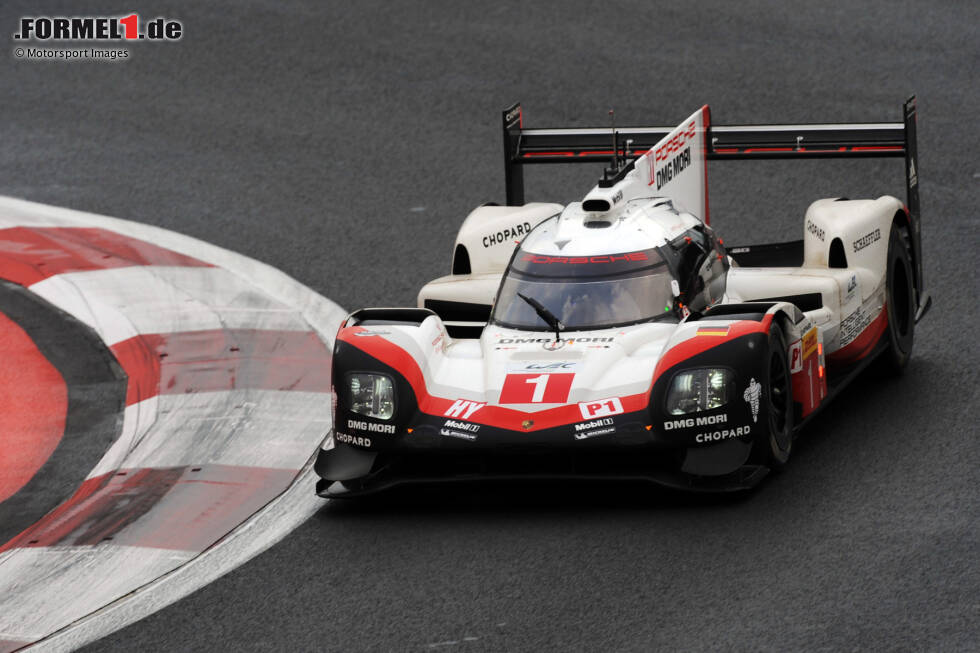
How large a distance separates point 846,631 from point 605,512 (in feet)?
5.39

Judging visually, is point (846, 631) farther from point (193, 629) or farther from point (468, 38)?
point (468, 38)

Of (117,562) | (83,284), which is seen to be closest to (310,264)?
(83,284)

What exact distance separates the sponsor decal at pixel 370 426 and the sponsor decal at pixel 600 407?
90cm

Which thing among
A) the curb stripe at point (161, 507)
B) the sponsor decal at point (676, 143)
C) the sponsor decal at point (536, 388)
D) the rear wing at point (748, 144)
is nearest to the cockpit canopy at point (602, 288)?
the sponsor decal at point (536, 388)

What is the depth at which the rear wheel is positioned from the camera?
918 cm

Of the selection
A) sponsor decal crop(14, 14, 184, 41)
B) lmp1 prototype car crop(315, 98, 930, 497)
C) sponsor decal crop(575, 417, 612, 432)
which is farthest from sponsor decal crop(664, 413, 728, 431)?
sponsor decal crop(14, 14, 184, 41)

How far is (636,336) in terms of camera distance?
25.8 ft

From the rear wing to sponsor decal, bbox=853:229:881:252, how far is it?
0.56 meters

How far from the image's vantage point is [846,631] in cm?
582

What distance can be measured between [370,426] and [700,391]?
5.08 feet

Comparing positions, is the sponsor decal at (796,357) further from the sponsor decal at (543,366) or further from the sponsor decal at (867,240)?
the sponsor decal at (867,240)

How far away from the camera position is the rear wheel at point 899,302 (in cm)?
918

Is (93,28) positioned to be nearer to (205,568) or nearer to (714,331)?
(205,568)

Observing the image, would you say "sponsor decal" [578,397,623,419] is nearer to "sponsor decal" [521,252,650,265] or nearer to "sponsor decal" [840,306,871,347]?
"sponsor decal" [521,252,650,265]
